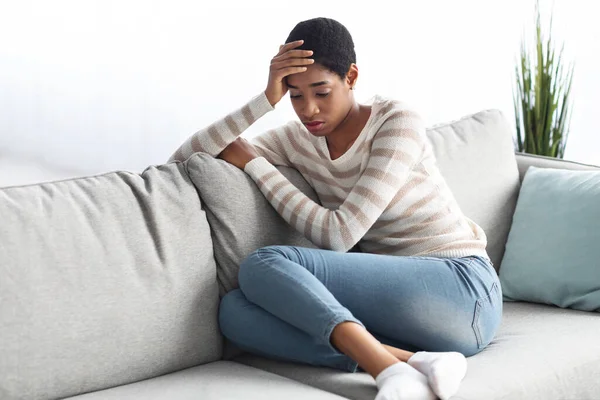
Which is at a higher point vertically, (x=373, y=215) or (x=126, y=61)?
(x=126, y=61)

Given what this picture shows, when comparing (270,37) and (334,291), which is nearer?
(334,291)

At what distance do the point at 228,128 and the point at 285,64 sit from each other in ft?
0.78

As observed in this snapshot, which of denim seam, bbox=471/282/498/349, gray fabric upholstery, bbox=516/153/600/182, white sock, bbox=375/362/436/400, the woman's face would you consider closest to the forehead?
the woman's face

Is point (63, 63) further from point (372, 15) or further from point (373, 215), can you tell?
point (372, 15)

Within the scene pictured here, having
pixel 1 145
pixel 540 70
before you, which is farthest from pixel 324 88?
pixel 540 70

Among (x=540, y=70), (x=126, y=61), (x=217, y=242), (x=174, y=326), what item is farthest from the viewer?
(x=540, y=70)

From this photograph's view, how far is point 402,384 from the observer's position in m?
1.71

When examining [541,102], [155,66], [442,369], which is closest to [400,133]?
[442,369]

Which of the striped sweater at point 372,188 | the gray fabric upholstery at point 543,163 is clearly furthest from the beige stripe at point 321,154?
the gray fabric upholstery at point 543,163

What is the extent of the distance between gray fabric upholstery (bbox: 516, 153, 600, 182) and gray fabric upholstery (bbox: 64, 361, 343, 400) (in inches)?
48.8

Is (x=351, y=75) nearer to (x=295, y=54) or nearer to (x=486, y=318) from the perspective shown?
(x=295, y=54)

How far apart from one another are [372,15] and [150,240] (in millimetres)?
1571

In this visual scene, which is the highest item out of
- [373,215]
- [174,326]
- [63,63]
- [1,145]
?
[63,63]

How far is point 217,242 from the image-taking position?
216 centimetres
